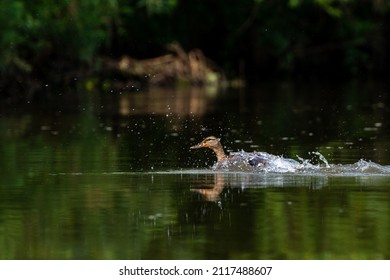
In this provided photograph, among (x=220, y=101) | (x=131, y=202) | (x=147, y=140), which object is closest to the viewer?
(x=131, y=202)

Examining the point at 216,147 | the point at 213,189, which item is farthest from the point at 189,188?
the point at 216,147

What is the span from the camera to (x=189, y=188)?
1484 cm

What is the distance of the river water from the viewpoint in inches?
451

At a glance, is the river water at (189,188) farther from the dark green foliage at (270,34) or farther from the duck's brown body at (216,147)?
the dark green foliage at (270,34)

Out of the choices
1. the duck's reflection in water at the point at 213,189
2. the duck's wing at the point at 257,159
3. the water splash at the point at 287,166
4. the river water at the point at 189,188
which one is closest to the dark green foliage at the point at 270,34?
the river water at the point at 189,188

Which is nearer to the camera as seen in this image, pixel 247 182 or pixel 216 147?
pixel 247 182

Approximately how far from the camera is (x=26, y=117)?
2688 cm

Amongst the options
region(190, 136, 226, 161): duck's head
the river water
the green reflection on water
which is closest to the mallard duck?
the river water

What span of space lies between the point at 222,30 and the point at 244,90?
34.0 ft

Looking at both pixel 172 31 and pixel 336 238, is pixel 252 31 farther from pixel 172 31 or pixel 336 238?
pixel 336 238

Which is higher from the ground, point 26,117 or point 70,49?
point 70,49

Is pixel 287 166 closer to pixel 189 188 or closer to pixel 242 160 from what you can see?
pixel 242 160

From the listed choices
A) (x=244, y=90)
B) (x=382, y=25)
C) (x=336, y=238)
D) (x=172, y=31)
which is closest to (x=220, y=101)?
(x=244, y=90)

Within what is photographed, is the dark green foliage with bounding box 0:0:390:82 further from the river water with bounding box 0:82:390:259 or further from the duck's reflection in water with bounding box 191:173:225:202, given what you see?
the duck's reflection in water with bounding box 191:173:225:202
